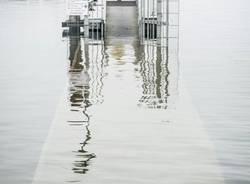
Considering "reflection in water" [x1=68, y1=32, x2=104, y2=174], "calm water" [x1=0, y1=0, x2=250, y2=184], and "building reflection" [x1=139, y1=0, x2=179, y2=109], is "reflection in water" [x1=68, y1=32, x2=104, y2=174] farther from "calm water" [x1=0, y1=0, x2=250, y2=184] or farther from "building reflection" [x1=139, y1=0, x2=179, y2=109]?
"building reflection" [x1=139, y1=0, x2=179, y2=109]

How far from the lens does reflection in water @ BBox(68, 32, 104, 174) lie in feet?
41.5

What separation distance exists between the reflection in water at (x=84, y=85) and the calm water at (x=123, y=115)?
30 millimetres

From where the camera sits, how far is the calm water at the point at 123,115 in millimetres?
11695

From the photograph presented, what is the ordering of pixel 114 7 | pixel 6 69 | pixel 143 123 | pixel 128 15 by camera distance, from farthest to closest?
pixel 114 7
pixel 128 15
pixel 6 69
pixel 143 123

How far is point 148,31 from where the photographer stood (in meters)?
35.6

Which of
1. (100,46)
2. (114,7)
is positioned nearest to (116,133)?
(100,46)

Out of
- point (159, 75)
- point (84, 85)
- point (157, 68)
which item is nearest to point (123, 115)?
point (84, 85)

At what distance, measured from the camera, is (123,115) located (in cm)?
1623

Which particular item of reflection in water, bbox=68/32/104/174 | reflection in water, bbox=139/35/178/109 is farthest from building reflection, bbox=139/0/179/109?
reflection in water, bbox=68/32/104/174

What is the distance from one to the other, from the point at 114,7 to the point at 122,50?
71.5ft

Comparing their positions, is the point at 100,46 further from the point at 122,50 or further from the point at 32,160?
the point at 32,160

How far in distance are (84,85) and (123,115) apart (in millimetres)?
4917

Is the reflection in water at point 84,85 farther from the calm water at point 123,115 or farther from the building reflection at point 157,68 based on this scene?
the building reflection at point 157,68

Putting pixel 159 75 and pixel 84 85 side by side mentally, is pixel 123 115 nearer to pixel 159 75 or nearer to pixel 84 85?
pixel 84 85
